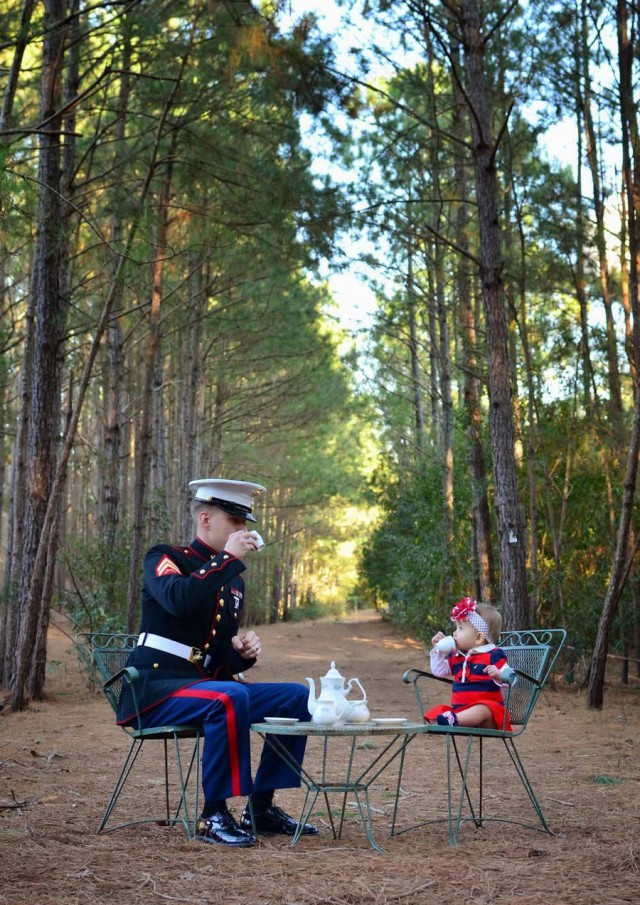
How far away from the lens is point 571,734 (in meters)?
7.17

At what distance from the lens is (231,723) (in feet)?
11.5

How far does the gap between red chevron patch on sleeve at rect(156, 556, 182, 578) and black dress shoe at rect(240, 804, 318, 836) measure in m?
0.98

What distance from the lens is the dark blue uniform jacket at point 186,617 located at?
372cm

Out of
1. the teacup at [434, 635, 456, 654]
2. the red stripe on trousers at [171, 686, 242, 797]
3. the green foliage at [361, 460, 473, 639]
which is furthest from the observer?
the green foliage at [361, 460, 473, 639]

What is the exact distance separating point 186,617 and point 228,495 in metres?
0.51

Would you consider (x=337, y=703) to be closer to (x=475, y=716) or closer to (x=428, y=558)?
(x=475, y=716)

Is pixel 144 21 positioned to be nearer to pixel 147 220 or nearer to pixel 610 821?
pixel 147 220

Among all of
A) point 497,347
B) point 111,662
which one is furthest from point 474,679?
point 497,347

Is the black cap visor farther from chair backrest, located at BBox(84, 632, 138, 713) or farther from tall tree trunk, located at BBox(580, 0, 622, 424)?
tall tree trunk, located at BBox(580, 0, 622, 424)

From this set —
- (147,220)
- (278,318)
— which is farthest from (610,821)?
(278,318)

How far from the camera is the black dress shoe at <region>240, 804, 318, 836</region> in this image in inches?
151

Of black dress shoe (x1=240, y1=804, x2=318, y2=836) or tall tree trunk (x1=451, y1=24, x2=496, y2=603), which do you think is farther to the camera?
tall tree trunk (x1=451, y1=24, x2=496, y2=603)

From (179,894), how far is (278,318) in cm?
1377

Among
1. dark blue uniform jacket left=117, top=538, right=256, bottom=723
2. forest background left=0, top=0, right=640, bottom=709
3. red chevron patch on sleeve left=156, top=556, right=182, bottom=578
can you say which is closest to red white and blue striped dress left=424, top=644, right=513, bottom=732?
dark blue uniform jacket left=117, top=538, right=256, bottom=723
